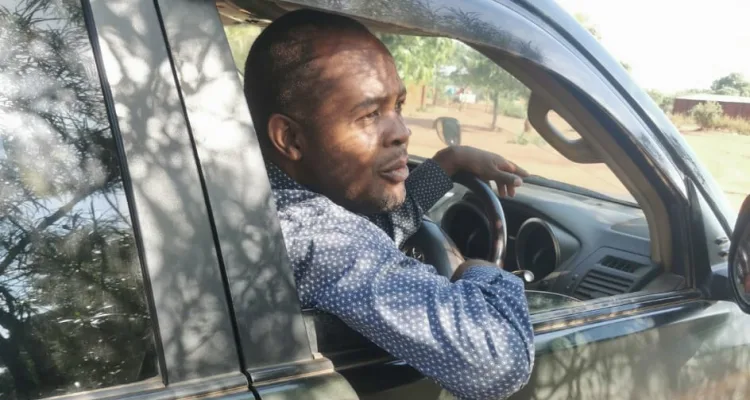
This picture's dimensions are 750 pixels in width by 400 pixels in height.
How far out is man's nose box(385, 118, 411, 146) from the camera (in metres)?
1.77

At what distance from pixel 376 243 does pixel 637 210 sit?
110cm

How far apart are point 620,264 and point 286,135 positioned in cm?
114

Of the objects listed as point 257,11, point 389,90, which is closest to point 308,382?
point 389,90

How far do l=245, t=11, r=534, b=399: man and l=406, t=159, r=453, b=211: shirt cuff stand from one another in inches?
23.6

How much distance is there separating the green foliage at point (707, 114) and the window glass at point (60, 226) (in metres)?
15.8

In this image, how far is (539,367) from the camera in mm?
1604

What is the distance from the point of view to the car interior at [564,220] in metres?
1.93

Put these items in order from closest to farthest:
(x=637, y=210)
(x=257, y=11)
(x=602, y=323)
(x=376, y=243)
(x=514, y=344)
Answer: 1. (x=514, y=344)
2. (x=376, y=243)
3. (x=602, y=323)
4. (x=257, y=11)
5. (x=637, y=210)

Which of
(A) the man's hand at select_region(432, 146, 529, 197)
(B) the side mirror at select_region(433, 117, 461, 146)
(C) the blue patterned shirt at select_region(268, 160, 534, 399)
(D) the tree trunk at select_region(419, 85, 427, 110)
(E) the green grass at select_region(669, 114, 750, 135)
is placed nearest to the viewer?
(C) the blue patterned shirt at select_region(268, 160, 534, 399)

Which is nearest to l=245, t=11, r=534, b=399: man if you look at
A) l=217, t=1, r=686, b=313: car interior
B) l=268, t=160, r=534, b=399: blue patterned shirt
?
l=268, t=160, r=534, b=399: blue patterned shirt

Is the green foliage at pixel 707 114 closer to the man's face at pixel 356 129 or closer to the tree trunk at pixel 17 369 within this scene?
the man's face at pixel 356 129

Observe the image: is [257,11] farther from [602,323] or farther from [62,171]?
[602,323]

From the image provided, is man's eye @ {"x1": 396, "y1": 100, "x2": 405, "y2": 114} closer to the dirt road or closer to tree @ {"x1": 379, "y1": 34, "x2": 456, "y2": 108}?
the dirt road

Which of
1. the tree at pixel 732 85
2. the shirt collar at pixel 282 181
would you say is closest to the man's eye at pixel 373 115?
the shirt collar at pixel 282 181
